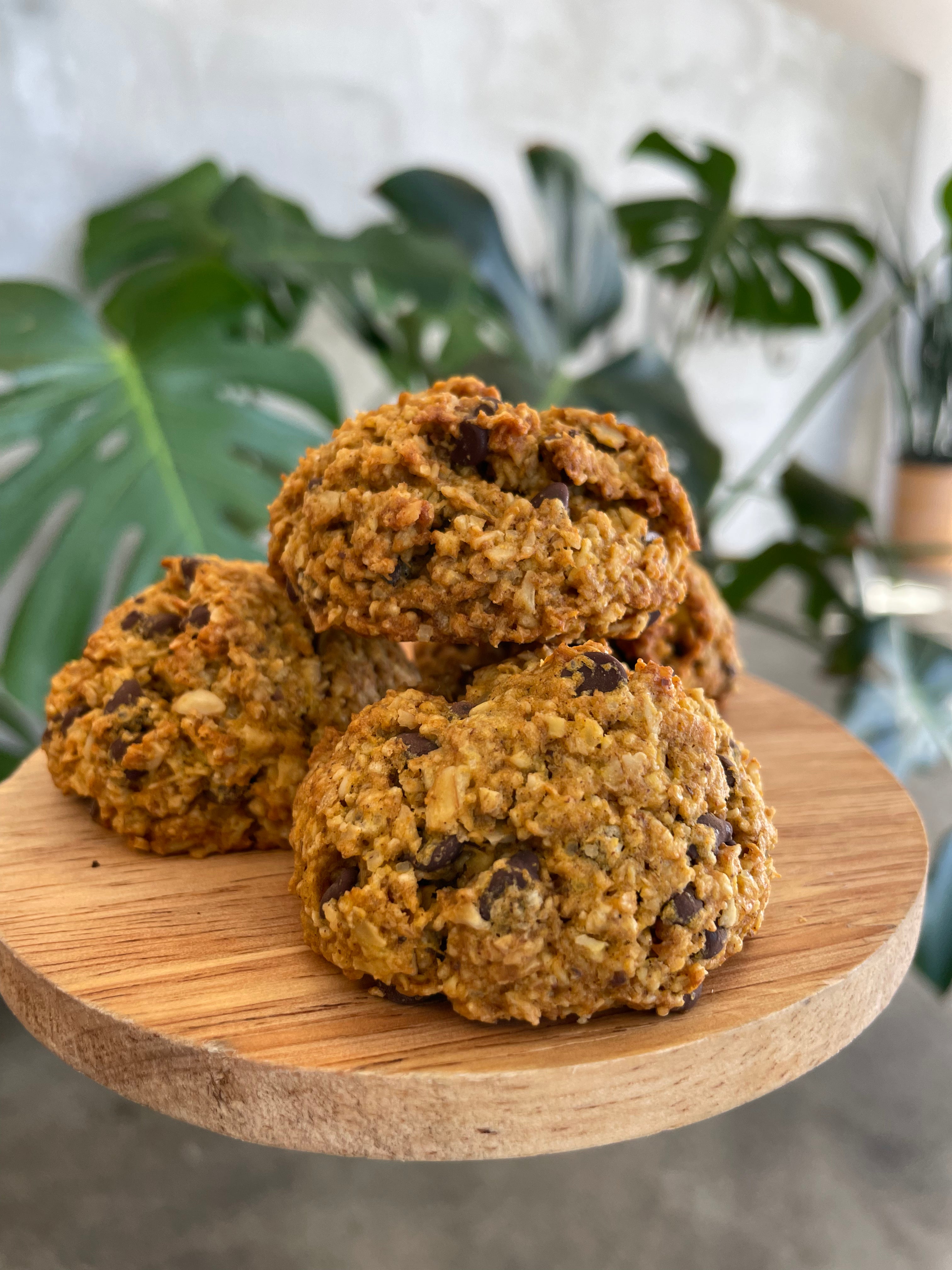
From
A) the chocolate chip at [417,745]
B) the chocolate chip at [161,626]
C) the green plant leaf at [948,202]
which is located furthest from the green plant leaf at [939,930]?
the green plant leaf at [948,202]

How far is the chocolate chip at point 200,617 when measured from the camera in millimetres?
919

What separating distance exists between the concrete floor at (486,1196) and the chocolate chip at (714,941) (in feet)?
3.78

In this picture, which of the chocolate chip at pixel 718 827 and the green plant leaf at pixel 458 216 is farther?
the green plant leaf at pixel 458 216

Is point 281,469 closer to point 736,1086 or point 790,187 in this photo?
point 736,1086

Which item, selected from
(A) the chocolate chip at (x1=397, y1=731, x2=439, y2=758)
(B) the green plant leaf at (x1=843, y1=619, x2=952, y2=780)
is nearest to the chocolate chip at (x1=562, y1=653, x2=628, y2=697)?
(A) the chocolate chip at (x1=397, y1=731, x2=439, y2=758)

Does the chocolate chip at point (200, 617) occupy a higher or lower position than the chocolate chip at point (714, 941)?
higher

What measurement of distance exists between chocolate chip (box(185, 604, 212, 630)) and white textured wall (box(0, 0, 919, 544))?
4.62 feet

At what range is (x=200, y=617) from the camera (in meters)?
0.92

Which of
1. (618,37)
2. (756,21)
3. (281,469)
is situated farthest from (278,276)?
(756,21)

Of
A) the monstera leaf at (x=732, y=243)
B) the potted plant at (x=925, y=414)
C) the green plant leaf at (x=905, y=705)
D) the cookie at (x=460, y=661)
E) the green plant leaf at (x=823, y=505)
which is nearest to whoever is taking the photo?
the cookie at (x=460, y=661)

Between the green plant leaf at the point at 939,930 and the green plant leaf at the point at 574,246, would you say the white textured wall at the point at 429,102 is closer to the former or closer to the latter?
the green plant leaf at the point at 574,246

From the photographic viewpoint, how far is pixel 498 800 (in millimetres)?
700

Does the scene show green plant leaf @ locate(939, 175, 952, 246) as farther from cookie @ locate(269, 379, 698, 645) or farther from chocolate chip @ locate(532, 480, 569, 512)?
chocolate chip @ locate(532, 480, 569, 512)

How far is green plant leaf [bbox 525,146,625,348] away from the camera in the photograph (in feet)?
6.27
